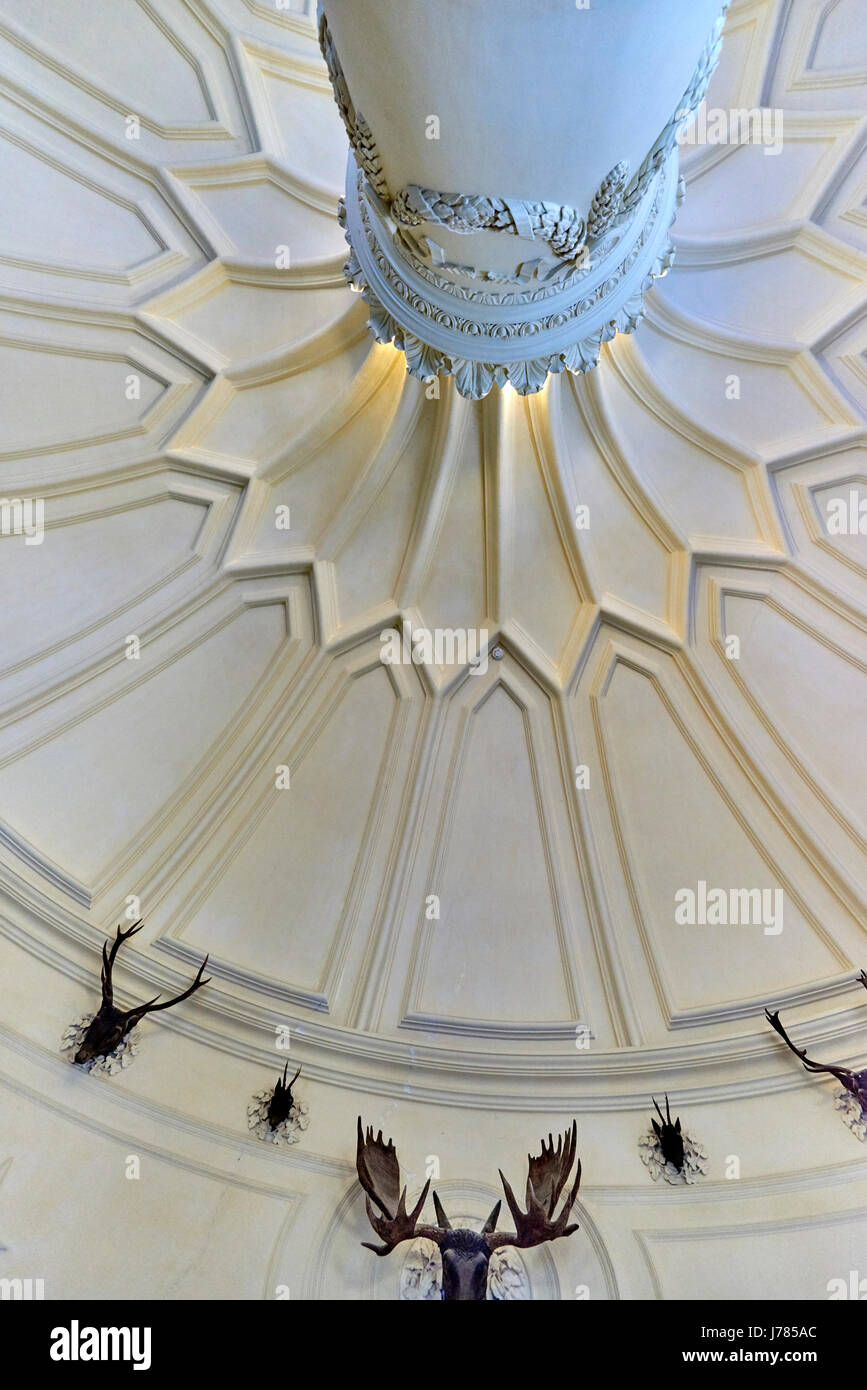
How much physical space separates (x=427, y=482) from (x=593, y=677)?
271 centimetres

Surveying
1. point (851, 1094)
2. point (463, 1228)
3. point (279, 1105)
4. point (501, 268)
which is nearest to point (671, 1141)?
point (851, 1094)

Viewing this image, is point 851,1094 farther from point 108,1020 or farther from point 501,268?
point 501,268

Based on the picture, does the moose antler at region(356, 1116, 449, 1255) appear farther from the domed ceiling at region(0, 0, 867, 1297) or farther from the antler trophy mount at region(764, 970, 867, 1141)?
the antler trophy mount at region(764, 970, 867, 1141)

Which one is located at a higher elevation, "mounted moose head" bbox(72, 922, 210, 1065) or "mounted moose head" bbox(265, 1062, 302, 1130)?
"mounted moose head" bbox(72, 922, 210, 1065)

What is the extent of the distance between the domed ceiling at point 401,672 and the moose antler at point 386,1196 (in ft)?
0.84

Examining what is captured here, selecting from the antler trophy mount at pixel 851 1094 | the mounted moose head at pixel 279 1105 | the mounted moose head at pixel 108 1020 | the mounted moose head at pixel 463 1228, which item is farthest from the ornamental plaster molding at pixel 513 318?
the mounted moose head at pixel 463 1228

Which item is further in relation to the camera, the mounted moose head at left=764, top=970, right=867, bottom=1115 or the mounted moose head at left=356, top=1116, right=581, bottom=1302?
the mounted moose head at left=764, top=970, right=867, bottom=1115

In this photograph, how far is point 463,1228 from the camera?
8.88m

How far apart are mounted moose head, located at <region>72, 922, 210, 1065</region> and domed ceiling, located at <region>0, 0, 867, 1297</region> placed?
0.72 ft

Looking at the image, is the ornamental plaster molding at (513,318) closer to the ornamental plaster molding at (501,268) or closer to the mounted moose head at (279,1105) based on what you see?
the ornamental plaster molding at (501,268)

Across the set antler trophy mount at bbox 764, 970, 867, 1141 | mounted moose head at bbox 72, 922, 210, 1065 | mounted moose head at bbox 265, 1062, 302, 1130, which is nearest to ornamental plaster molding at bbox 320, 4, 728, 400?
mounted moose head at bbox 72, 922, 210, 1065

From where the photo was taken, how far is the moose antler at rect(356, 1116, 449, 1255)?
8.72 m
